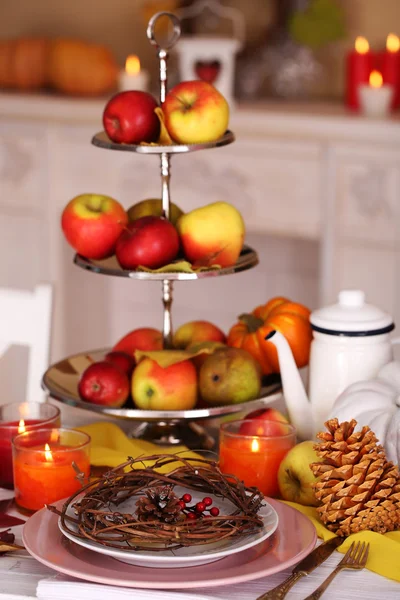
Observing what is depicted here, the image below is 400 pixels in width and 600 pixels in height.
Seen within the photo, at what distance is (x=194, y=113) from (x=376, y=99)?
4.52ft

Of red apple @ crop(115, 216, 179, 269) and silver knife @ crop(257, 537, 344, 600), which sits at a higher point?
red apple @ crop(115, 216, 179, 269)

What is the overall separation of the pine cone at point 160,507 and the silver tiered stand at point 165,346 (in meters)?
0.28

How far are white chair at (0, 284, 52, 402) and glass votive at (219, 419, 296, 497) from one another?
24.1 inches

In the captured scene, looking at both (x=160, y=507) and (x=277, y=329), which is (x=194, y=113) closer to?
(x=277, y=329)

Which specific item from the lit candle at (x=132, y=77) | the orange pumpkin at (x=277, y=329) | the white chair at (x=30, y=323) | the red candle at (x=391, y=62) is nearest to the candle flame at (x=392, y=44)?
the red candle at (x=391, y=62)

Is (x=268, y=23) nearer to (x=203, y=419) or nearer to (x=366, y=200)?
(x=366, y=200)

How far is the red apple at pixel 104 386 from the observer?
3.89ft

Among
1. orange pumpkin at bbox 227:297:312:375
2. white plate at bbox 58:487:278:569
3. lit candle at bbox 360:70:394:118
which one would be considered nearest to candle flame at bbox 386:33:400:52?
lit candle at bbox 360:70:394:118

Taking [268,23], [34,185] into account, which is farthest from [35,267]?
[268,23]

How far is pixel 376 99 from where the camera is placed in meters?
2.45

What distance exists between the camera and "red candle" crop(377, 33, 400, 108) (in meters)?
2.53

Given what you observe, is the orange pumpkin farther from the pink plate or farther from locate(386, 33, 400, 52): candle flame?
locate(386, 33, 400, 52): candle flame

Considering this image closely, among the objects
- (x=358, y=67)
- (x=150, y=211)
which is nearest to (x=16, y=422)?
(x=150, y=211)

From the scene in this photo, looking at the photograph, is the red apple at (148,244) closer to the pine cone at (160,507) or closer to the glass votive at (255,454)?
the glass votive at (255,454)
